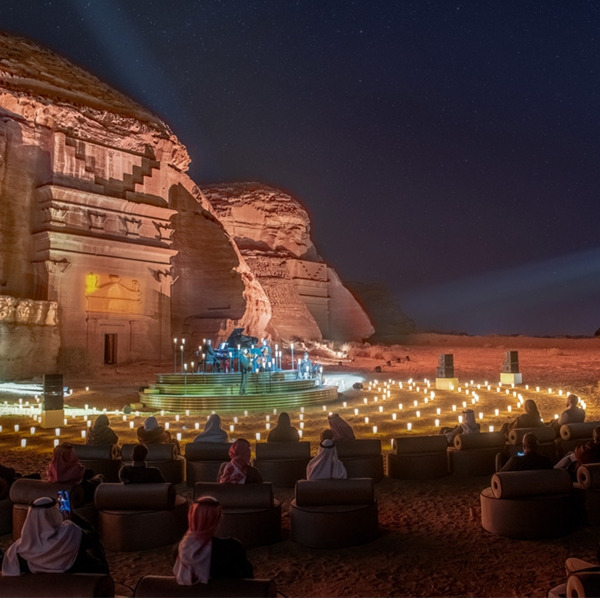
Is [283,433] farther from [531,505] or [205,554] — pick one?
[205,554]

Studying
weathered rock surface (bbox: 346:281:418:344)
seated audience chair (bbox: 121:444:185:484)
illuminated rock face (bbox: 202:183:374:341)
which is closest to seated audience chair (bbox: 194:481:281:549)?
seated audience chair (bbox: 121:444:185:484)

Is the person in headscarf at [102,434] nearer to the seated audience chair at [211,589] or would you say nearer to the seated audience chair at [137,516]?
the seated audience chair at [137,516]

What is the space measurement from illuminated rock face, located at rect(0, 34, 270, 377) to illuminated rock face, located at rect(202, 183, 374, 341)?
12.5m

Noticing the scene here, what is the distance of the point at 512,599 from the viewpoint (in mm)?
4590

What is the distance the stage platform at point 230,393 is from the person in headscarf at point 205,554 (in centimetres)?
1455

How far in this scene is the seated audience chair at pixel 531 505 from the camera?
616cm

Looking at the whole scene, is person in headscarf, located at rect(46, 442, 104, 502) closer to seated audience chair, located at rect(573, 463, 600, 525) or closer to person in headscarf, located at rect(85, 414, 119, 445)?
person in headscarf, located at rect(85, 414, 119, 445)

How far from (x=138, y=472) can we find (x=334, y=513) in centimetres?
242

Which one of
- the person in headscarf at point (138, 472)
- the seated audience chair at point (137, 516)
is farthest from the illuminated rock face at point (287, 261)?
the seated audience chair at point (137, 516)

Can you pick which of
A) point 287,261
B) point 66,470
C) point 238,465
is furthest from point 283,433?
point 287,261

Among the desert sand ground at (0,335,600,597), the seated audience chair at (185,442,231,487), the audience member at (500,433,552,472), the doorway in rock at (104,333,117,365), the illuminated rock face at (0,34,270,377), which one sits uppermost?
the illuminated rock face at (0,34,270,377)

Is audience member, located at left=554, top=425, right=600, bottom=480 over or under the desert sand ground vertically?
over

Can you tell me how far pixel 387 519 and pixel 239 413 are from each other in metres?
10.6

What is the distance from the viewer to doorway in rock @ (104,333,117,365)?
28986 millimetres
